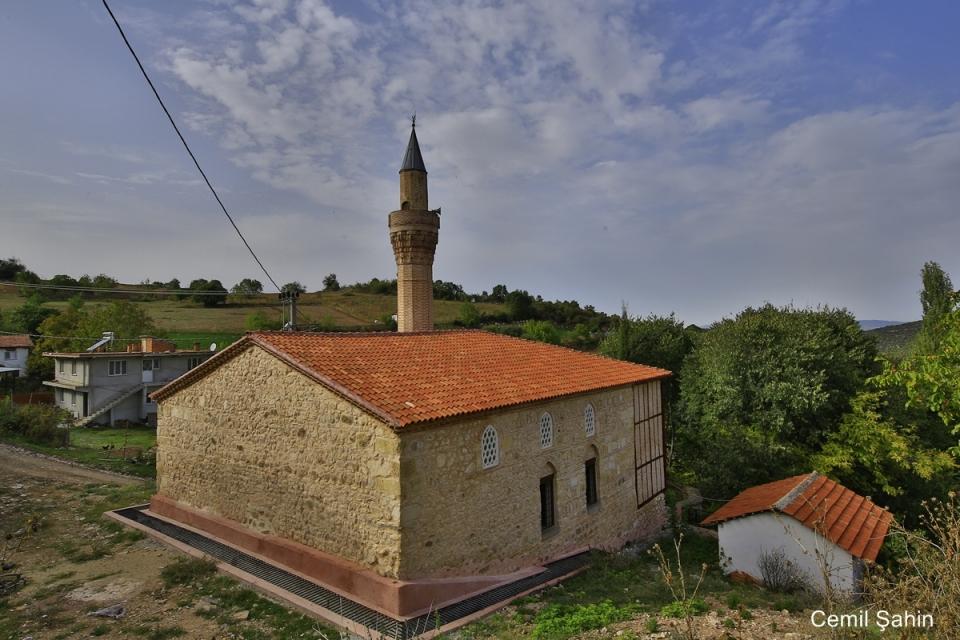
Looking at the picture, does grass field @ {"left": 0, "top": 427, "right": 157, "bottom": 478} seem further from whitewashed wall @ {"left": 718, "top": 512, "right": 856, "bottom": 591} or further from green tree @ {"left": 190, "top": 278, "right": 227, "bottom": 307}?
green tree @ {"left": 190, "top": 278, "right": 227, "bottom": 307}

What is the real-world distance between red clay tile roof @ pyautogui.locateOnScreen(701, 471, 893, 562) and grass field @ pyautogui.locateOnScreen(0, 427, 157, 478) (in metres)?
18.6

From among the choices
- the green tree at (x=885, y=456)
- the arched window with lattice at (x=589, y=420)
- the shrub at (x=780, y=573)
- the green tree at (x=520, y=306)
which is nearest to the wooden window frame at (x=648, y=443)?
the arched window with lattice at (x=589, y=420)

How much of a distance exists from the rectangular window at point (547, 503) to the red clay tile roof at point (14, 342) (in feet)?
146

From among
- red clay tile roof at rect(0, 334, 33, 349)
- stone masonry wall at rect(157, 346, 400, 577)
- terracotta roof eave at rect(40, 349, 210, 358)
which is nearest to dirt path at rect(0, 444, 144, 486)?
stone masonry wall at rect(157, 346, 400, 577)

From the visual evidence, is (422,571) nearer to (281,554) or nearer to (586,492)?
(281,554)

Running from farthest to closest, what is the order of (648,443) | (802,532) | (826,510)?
(648,443), (802,532), (826,510)

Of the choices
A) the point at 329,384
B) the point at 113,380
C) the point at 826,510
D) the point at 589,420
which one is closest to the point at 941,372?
the point at 826,510

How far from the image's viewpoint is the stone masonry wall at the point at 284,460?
8539 mm

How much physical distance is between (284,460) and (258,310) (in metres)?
55.0

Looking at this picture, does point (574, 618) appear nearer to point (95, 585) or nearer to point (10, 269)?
point (95, 585)

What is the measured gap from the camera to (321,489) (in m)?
9.38

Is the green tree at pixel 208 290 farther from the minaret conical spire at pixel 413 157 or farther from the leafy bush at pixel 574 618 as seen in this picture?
the leafy bush at pixel 574 618

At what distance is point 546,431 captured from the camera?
11.3 m

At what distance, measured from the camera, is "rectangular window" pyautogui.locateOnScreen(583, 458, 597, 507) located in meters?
12.9
